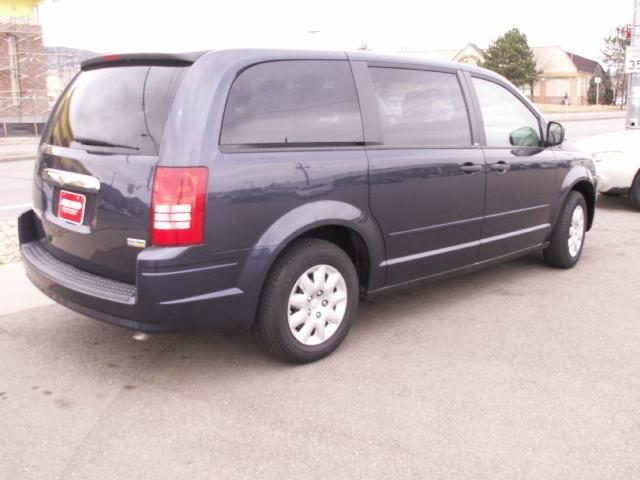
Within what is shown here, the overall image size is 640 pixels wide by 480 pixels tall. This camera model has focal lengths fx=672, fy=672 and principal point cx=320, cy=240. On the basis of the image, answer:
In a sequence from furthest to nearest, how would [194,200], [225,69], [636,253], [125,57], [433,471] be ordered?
[636,253]
[125,57]
[225,69]
[194,200]
[433,471]

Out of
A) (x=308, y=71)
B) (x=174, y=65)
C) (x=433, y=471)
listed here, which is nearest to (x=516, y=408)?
(x=433, y=471)

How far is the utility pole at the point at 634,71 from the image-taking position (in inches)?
492

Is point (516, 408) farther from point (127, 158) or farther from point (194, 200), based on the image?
point (127, 158)

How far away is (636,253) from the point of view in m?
6.73

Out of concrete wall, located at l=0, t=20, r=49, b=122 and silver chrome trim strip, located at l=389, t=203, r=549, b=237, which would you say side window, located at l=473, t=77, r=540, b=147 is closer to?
silver chrome trim strip, located at l=389, t=203, r=549, b=237

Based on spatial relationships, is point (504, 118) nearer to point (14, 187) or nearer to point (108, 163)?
point (108, 163)

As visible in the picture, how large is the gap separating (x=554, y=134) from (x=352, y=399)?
3.28 meters

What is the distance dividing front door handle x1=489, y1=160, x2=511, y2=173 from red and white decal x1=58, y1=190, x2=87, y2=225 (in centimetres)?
285

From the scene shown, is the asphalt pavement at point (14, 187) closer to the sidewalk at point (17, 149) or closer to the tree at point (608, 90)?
the sidewalk at point (17, 149)

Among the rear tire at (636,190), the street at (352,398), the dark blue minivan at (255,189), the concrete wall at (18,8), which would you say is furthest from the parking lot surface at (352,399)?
the concrete wall at (18,8)

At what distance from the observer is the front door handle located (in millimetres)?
4930

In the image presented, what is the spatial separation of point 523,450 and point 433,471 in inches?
18.1

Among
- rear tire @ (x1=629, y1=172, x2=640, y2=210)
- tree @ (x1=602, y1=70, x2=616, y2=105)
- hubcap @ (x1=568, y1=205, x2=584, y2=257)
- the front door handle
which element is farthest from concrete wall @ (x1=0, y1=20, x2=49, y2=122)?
tree @ (x1=602, y1=70, x2=616, y2=105)

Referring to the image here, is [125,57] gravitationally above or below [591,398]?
above
